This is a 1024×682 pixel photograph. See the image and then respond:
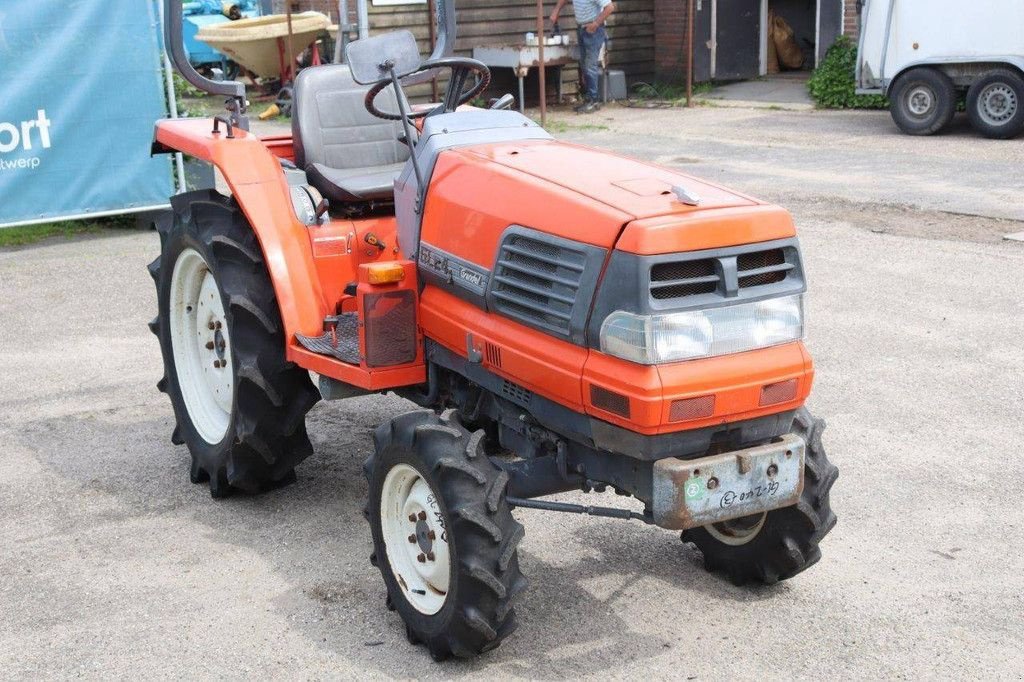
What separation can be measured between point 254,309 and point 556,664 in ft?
6.05

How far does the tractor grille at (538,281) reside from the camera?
12.6 feet


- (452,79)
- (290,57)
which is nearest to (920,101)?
(290,57)

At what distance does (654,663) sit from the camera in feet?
13.2

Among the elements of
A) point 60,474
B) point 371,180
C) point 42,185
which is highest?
point 371,180

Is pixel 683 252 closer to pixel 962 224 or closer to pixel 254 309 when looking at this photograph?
pixel 254 309

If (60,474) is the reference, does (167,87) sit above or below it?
above

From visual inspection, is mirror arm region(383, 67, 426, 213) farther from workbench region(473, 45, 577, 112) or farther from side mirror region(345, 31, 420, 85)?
workbench region(473, 45, 577, 112)

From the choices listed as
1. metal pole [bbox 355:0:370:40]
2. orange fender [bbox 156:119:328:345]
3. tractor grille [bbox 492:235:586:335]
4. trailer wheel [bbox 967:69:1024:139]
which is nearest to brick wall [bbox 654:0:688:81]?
metal pole [bbox 355:0:370:40]

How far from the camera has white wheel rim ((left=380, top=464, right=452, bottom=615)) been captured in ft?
13.3

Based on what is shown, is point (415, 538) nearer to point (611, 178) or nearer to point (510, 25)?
point (611, 178)

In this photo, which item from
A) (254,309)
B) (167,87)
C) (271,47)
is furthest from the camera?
(271,47)

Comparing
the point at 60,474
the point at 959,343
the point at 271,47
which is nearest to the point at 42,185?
the point at 60,474

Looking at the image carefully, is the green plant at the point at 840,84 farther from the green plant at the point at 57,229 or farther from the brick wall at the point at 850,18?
the green plant at the point at 57,229

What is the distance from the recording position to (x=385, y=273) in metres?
4.48
